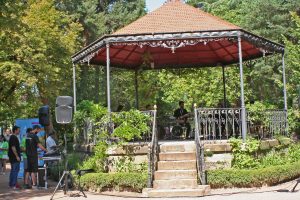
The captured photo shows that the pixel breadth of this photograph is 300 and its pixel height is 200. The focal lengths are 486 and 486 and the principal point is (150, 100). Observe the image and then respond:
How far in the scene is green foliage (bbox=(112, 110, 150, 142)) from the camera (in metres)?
14.7

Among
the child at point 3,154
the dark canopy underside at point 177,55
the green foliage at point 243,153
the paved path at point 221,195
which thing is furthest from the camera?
the child at point 3,154

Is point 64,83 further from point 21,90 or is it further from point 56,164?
point 56,164

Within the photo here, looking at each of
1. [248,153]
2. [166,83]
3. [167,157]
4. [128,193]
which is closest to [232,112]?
[248,153]

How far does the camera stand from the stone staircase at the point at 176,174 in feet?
42.9

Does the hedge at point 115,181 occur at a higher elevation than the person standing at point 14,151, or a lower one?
lower

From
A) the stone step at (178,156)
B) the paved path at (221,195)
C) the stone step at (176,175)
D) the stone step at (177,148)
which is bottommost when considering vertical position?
the paved path at (221,195)

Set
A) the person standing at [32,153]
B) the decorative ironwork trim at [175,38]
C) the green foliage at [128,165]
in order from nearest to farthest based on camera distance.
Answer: the green foliage at [128,165] < the decorative ironwork trim at [175,38] < the person standing at [32,153]

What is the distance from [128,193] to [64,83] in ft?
60.7

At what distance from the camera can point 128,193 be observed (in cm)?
1406

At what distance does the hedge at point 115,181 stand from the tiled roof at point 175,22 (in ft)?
15.6

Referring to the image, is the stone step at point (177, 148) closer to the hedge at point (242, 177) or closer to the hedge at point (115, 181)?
the hedge at point (242, 177)

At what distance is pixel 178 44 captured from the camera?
16.1 metres

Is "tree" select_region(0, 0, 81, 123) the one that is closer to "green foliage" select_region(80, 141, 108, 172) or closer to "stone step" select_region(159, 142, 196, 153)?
"green foliage" select_region(80, 141, 108, 172)

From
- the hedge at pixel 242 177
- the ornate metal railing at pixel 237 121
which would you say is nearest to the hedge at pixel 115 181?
the hedge at pixel 242 177
